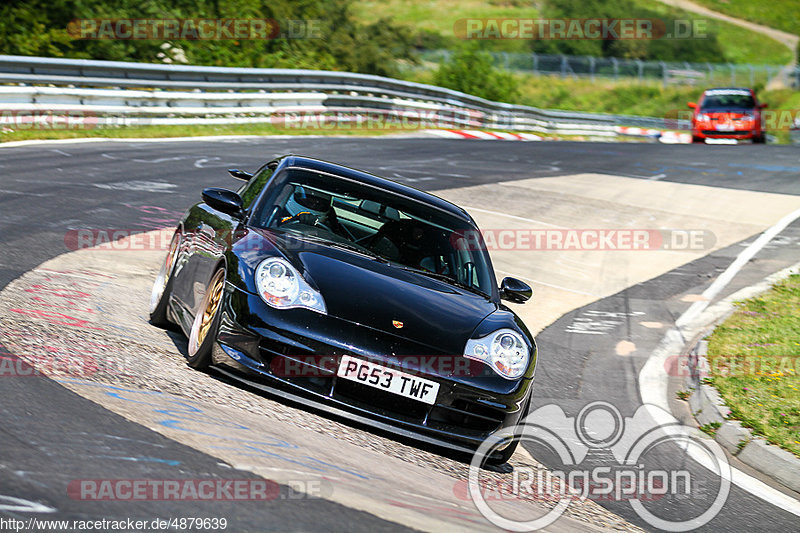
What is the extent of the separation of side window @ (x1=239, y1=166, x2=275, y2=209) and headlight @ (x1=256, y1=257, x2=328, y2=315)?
1164 mm

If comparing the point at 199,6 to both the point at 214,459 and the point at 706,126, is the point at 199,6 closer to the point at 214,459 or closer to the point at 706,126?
the point at 706,126

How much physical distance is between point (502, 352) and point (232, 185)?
8886mm

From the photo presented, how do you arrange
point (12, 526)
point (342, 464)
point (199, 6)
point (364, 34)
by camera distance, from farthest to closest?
point (364, 34) < point (199, 6) < point (342, 464) < point (12, 526)

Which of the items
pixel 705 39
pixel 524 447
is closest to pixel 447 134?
pixel 524 447

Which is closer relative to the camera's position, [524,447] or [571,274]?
[524,447]

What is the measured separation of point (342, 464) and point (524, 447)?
2024mm

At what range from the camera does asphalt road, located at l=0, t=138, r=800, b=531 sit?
3.71 metres

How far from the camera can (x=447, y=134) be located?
88.9 ft

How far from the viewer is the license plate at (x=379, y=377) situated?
496 centimetres
